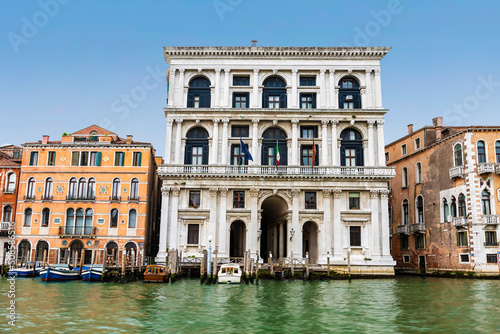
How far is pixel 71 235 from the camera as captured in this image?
41.4m

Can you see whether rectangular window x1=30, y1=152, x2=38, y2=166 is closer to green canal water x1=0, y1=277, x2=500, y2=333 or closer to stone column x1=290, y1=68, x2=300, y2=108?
green canal water x1=0, y1=277, x2=500, y2=333

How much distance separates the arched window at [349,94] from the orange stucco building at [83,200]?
17.7 m

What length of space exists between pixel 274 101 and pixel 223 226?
12.1 meters

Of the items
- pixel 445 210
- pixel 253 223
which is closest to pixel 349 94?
pixel 445 210

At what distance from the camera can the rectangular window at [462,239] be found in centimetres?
3862

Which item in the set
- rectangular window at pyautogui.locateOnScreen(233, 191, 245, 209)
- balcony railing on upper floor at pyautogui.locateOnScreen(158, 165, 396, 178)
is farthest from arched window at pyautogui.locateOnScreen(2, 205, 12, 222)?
rectangular window at pyautogui.locateOnScreen(233, 191, 245, 209)

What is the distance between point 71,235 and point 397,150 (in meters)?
32.7

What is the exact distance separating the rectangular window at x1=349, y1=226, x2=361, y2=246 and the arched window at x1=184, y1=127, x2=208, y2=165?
13.7m

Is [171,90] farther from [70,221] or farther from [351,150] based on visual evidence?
[351,150]

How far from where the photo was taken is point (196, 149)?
42.6 m

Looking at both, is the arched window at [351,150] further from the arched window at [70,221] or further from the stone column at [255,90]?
the arched window at [70,221]

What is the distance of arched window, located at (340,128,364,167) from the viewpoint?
42.2 meters

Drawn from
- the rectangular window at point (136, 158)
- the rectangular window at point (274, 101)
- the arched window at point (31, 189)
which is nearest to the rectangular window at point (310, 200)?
the rectangular window at point (274, 101)

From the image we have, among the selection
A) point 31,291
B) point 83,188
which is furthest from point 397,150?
point 31,291
